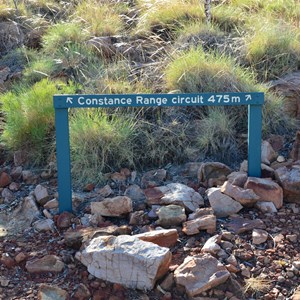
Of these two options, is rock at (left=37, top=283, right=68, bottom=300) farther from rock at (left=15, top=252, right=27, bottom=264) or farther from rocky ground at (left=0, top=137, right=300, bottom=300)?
rock at (left=15, top=252, right=27, bottom=264)

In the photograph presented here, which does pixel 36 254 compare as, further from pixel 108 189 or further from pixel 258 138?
pixel 258 138

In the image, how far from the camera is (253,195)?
15.8ft

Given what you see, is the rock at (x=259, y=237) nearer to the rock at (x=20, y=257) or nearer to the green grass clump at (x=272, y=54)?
the rock at (x=20, y=257)

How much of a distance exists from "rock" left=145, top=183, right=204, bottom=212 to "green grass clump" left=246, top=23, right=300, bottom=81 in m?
2.38

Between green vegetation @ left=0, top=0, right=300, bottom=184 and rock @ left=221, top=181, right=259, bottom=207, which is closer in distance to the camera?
rock @ left=221, top=181, right=259, bottom=207

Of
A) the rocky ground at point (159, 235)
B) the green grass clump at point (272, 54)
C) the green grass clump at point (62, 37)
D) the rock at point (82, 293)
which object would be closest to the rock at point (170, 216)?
the rocky ground at point (159, 235)

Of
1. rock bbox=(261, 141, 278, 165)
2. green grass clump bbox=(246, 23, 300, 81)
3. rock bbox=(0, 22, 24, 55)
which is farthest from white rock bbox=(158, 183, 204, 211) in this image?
rock bbox=(0, 22, 24, 55)

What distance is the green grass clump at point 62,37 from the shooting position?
799cm

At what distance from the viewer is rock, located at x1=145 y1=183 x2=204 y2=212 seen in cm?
486

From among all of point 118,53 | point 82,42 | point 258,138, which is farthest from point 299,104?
point 82,42

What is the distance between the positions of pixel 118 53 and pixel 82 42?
562 mm

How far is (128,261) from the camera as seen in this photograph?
3.98 m

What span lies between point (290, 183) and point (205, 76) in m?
1.93

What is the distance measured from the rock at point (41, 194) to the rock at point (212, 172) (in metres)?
1.26
